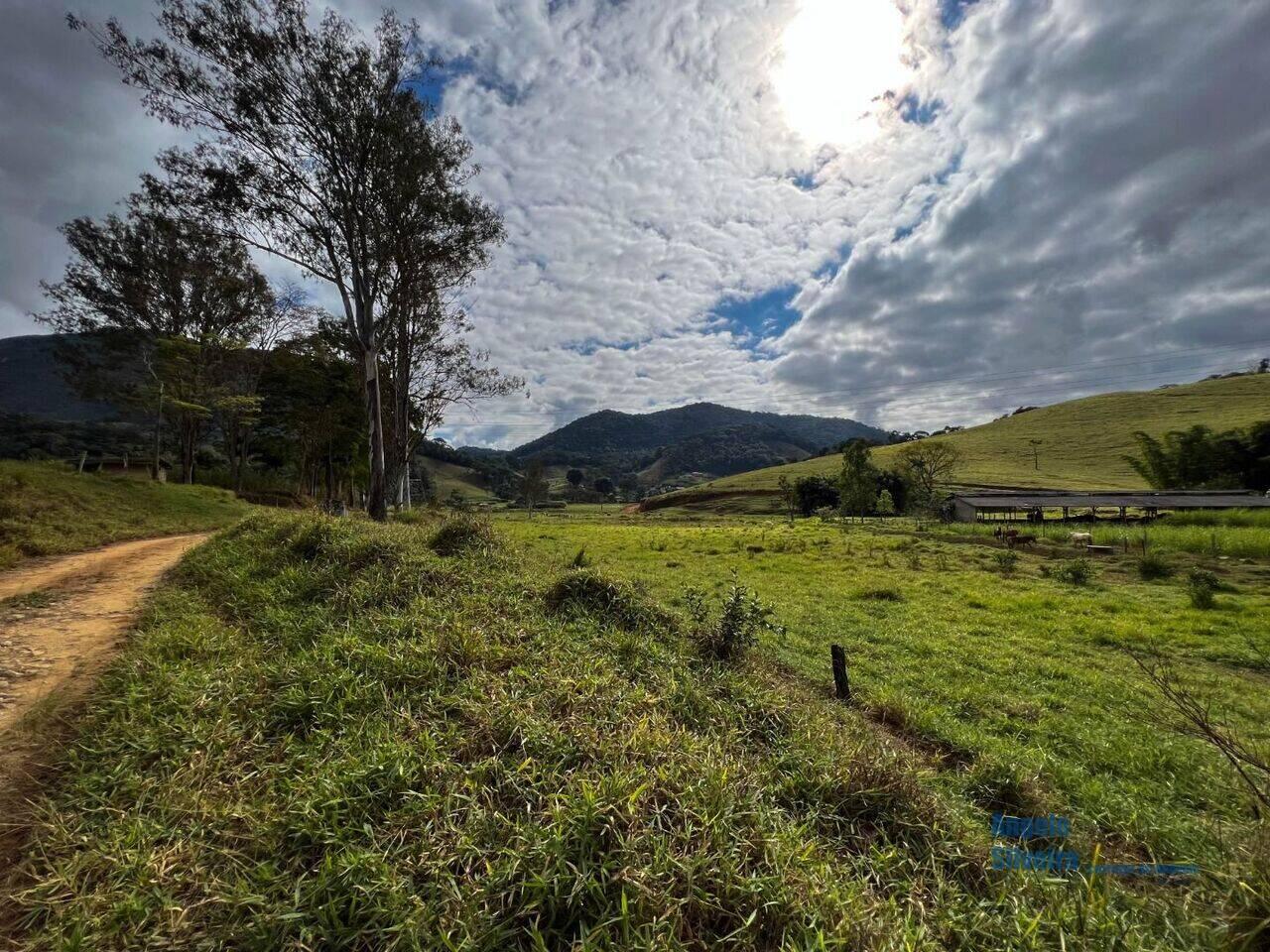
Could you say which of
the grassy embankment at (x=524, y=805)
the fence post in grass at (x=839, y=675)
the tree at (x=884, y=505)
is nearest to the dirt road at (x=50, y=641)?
the grassy embankment at (x=524, y=805)

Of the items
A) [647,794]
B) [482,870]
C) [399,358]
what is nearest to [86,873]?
[482,870]

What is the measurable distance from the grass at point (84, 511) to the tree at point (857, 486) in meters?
64.4

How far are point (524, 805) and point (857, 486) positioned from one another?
69.6 meters

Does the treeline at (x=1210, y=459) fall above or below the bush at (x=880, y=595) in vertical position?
above

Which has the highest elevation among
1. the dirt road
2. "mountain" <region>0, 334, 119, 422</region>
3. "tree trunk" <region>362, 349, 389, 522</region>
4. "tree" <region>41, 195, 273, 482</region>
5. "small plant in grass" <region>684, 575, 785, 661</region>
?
"mountain" <region>0, 334, 119, 422</region>

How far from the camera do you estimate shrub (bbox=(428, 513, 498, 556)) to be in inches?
402

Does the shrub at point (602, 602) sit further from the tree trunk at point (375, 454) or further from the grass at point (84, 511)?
the tree trunk at point (375, 454)

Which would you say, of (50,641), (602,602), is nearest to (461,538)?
(602,602)

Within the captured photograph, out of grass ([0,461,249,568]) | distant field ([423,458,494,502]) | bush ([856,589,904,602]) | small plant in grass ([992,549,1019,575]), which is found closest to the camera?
grass ([0,461,249,568])

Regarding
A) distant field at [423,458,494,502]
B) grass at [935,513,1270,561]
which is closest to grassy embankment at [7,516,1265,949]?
grass at [935,513,1270,561]

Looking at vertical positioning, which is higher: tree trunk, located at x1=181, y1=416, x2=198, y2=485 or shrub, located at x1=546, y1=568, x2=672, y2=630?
tree trunk, located at x1=181, y1=416, x2=198, y2=485

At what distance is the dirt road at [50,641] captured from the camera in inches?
148

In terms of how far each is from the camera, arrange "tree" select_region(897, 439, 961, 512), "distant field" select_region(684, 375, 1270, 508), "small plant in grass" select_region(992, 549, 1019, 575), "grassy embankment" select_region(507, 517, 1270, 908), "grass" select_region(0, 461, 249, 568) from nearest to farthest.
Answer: "grassy embankment" select_region(507, 517, 1270, 908) → "grass" select_region(0, 461, 249, 568) → "small plant in grass" select_region(992, 549, 1019, 575) → "tree" select_region(897, 439, 961, 512) → "distant field" select_region(684, 375, 1270, 508)

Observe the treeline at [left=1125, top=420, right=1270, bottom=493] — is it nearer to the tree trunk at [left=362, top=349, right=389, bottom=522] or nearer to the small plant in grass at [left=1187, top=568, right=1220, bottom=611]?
the small plant in grass at [left=1187, top=568, right=1220, bottom=611]
